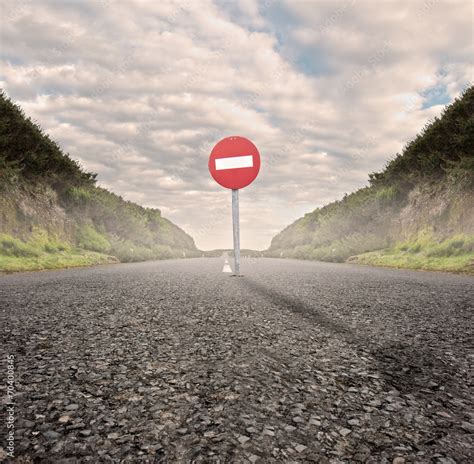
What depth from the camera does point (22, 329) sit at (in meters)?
3.46

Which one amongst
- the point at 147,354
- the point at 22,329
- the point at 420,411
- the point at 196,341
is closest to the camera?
the point at 420,411

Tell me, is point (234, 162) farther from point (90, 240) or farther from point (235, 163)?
point (90, 240)

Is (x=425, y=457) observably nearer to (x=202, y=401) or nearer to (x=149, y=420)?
(x=202, y=401)

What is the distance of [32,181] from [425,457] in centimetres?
2279

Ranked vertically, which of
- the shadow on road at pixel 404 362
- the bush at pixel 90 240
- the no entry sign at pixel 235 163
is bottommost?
the shadow on road at pixel 404 362

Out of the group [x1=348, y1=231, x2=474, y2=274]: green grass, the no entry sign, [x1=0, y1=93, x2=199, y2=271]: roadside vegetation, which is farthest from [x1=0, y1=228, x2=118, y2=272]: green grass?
[x1=348, y1=231, x2=474, y2=274]: green grass

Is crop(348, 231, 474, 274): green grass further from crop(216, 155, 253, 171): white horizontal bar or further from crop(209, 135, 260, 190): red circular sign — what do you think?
crop(216, 155, 253, 171): white horizontal bar

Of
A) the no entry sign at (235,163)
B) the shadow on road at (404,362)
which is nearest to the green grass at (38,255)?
the no entry sign at (235,163)

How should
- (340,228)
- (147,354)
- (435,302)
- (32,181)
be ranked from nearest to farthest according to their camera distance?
(147,354)
(435,302)
(32,181)
(340,228)

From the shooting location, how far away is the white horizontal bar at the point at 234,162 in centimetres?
977

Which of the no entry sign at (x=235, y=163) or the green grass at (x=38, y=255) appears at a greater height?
the no entry sign at (x=235, y=163)

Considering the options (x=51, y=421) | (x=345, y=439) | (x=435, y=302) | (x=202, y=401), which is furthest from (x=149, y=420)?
(x=435, y=302)

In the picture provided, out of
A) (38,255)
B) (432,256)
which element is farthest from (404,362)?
(38,255)

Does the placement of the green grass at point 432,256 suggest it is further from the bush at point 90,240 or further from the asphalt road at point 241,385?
the bush at point 90,240
